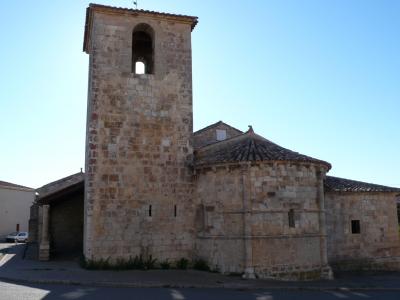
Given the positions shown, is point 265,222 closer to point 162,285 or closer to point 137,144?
point 162,285

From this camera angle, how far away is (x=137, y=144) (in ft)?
48.3

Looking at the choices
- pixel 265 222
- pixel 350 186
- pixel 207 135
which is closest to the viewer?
pixel 265 222

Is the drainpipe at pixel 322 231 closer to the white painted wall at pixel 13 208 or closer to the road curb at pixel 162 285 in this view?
the road curb at pixel 162 285

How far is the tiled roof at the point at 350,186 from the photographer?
16984 mm

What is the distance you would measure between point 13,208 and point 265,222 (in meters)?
35.9

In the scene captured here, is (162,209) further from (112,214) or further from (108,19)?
(108,19)

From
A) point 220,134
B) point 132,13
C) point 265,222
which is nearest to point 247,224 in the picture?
point 265,222

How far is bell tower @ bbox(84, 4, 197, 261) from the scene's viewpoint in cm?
1402

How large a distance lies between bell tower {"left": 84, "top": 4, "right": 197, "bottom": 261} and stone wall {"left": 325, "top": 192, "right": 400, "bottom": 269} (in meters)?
6.23

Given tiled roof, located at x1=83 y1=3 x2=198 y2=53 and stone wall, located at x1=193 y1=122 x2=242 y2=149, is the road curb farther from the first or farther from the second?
tiled roof, located at x1=83 y1=3 x2=198 y2=53

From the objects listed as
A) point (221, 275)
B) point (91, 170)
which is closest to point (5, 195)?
point (91, 170)

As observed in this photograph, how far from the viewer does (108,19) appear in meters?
15.3

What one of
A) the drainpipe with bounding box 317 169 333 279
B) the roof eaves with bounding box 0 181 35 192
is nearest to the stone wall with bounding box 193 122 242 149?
the drainpipe with bounding box 317 169 333 279

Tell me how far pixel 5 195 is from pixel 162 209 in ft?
104
